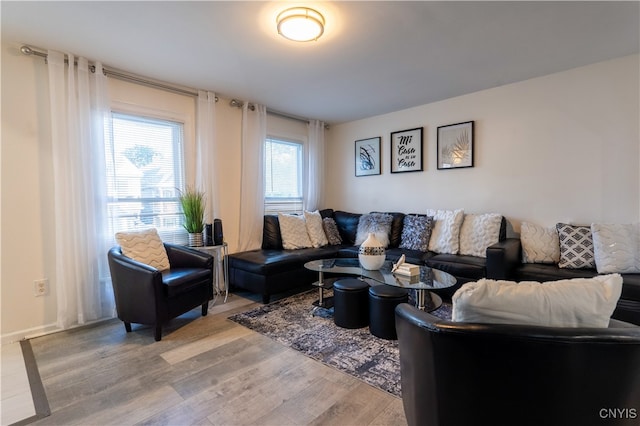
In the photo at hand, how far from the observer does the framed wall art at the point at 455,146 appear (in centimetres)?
377

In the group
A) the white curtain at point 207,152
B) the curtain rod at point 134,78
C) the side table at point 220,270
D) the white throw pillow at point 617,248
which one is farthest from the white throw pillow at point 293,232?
the white throw pillow at point 617,248

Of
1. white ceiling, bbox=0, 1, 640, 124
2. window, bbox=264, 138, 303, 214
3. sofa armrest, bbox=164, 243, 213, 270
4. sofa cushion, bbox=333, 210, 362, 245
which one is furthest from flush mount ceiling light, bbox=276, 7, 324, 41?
sofa cushion, bbox=333, 210, 362, 245

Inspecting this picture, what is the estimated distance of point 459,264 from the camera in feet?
10.3

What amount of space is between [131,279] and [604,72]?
463 centimetres

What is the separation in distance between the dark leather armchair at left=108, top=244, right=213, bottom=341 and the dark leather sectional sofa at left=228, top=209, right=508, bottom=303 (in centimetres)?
60

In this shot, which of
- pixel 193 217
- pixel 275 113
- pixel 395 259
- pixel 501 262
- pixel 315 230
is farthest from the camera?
pixel 275 113

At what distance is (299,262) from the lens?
3.57m

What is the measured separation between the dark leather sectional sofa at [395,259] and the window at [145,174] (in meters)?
0.90

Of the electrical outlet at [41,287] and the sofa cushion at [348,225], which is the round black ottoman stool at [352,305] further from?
the electrical outlet at [41,287]

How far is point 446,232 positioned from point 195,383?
117 inches

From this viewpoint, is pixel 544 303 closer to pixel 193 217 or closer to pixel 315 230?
pixel 193 217

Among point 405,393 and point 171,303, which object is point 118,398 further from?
point 405,393

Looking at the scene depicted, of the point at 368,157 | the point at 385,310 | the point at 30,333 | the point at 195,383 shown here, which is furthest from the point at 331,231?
the point at 30,333

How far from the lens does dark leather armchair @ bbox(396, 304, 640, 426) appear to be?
92 cm
